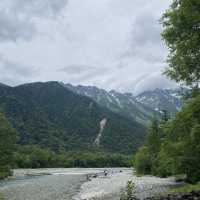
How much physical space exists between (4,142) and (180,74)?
77.1m

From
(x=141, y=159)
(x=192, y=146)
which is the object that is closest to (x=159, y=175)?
(x=141, y=159)

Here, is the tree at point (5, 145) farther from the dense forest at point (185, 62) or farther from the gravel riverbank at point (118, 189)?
the dense forest at point (185, 62)

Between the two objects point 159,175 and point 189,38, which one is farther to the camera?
point 159,175

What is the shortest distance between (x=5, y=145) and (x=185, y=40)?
256 feet

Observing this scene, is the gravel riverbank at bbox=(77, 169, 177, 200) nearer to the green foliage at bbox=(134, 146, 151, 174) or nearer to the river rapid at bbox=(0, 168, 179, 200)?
the river rapid at bbox=(0, 168, 179, 200)

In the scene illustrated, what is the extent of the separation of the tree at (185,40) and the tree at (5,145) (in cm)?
7321

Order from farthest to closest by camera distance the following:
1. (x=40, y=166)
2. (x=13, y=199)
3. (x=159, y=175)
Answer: (x=40, y=166) → (x=159, y=175) → (x=13, y=199)

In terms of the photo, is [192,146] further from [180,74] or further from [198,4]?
[198,4]

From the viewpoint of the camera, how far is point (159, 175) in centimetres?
8738

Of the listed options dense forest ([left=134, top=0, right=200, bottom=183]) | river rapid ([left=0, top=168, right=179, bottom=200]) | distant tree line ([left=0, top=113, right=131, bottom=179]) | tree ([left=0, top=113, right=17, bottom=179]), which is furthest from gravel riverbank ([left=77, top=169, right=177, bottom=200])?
distant tree line ([left=0, top=113, right=131, bottom=179])

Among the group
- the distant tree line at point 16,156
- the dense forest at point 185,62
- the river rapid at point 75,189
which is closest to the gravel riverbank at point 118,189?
the river rapid at point 75,189

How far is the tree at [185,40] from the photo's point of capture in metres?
19.4

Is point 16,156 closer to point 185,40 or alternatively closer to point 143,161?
point 143,161

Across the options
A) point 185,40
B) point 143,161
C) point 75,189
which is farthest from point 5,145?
point 185,40
